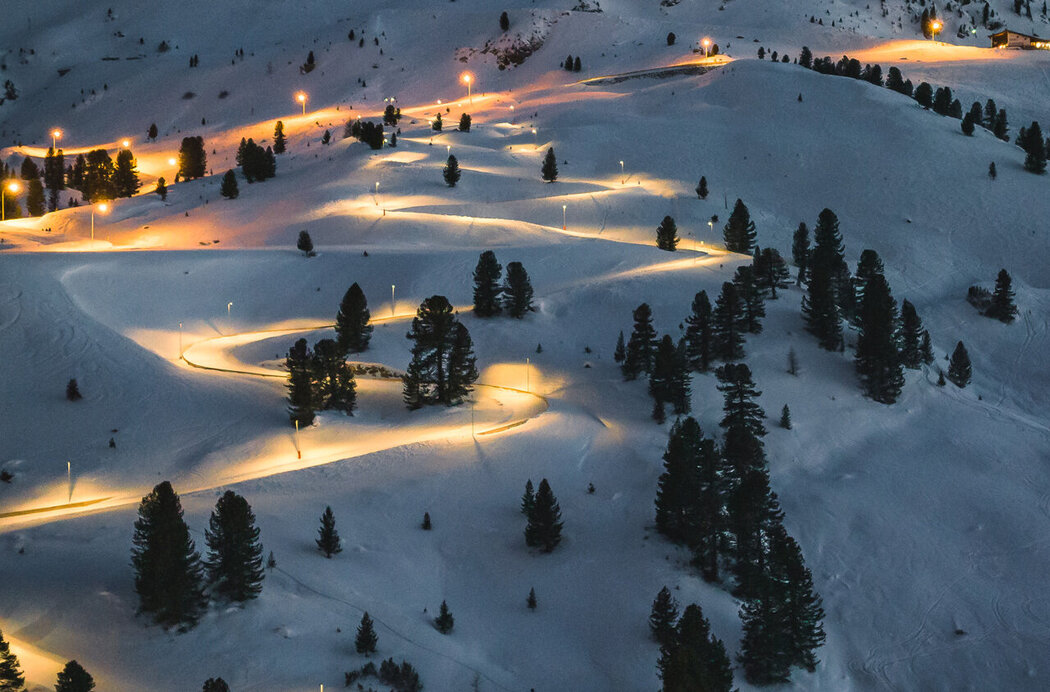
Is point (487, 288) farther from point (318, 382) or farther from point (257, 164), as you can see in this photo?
point (257, 164)

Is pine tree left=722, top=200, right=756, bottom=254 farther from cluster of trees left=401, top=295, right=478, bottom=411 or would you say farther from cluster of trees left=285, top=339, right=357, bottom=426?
cluster of trees left=285, top=339, right=357, bottom=426

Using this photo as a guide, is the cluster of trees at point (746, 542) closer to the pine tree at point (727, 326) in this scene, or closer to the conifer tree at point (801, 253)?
the pine tree at point (727, 326)

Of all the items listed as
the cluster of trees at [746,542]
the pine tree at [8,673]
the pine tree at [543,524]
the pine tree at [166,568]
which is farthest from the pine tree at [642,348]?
the pine tree at [8,673]

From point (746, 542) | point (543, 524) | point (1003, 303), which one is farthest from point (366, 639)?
point (1003, 303)

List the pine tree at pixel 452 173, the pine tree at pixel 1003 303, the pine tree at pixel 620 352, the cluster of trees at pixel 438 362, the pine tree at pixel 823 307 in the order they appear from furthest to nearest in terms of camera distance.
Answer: the pine tree at pixel 452 173
the pine tree at pixel 1003 303
the pine tree at pixel 823 307
the pine tree at pixel 620 352
the cluster of trees at pixel 438 362

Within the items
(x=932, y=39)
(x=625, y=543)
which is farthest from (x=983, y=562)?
(x=932, y=39)

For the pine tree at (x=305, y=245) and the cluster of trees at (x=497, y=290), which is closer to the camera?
the cluster of trees at (x=497, y=290)
